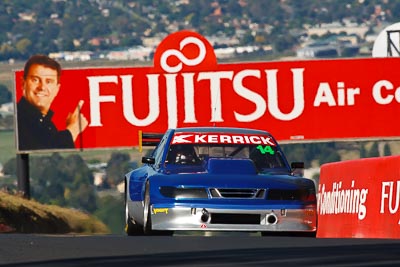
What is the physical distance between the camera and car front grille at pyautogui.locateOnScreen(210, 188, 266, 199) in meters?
17.0

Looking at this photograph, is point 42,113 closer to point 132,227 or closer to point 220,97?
point 220,97

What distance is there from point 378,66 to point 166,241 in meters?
24.7

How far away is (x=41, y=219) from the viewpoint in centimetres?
2967

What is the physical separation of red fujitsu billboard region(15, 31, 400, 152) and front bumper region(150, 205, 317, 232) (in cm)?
2169

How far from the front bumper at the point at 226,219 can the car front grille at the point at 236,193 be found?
6.0 inches

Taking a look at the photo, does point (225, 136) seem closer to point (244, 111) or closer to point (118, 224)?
point (244, 111)

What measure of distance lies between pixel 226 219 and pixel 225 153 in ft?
5.56

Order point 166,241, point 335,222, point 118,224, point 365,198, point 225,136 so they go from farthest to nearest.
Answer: point 118,224 → point 335,222 → point 365,198 → point 225,136 → point 166,241

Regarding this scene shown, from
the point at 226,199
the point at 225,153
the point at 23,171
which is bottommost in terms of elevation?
the point at 23,171

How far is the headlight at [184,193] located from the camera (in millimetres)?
17000

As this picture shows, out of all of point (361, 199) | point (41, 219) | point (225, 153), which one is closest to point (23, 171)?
point (41, 219)

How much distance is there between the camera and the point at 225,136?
18625 millimetres

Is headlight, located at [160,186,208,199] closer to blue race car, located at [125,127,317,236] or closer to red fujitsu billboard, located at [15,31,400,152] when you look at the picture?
blue race car, located at [125,127,317,236]

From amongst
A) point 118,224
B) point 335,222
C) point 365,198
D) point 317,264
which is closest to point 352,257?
point 317,264
